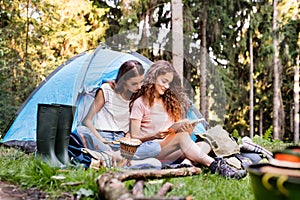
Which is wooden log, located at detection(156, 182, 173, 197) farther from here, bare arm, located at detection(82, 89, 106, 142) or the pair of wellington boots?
bare arm, located at detection(82, 89, 106, 142)

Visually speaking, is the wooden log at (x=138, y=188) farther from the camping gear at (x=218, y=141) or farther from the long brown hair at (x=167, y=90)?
the camping gear at (x=218, y=141)

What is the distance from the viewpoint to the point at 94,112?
310 centimetres

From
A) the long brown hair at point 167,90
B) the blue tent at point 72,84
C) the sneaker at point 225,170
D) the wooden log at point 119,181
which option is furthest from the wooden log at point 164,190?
the blue tent at point 72,84

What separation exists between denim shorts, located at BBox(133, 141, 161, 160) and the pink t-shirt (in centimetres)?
11

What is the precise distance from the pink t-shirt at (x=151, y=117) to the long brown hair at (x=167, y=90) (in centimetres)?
4

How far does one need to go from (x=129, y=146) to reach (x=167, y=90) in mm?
538

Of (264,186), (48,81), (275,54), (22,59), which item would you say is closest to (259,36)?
(275,54)

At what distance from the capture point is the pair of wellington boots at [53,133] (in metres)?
2.77

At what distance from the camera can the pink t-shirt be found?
9.36 feet

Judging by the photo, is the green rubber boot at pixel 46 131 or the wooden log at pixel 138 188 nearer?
the wooden log at pixel 138 188

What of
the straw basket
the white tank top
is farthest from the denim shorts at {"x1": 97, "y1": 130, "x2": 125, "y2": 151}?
the straw basket

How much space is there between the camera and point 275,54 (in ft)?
39.6

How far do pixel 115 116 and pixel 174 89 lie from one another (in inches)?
24.2

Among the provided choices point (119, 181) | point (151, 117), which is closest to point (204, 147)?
point (151, 117)
